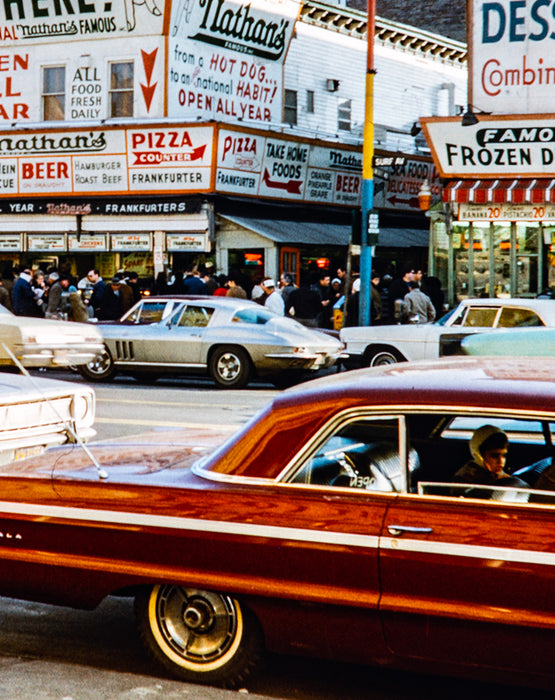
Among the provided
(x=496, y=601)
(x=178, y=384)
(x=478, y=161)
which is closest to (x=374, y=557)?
(x=496, y=601)

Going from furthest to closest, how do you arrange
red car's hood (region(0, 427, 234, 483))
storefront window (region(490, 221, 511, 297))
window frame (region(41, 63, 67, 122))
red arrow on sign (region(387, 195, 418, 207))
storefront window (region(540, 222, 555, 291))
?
red arrow on sign (region(387, 195, 418, 207)) < window frame (region(41, 63, 67, 122)) < storefront window (region(490, 221, 511, 297)) < storefront window (region(540, 222, 555, 291)) < red car's hood (region(0, 427, 234, 483))

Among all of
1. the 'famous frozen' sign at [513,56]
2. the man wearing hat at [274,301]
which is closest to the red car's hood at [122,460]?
the man wearing hat at [274,301]

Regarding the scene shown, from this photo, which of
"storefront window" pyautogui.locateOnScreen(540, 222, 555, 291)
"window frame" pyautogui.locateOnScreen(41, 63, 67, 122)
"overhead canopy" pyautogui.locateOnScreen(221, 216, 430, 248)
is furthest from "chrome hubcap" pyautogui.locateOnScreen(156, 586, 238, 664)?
"window frame" pyautogui.locateOnScreen(41, 63, 67, 122)

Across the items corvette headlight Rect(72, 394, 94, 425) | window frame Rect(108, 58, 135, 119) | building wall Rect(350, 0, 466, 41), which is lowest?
corvette headlight Rect(72, 394, 94, 425)

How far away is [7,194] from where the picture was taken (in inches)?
1114

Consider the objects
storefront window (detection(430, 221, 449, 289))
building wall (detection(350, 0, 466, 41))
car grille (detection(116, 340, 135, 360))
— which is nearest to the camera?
car grille (detection(116, 340, 135, 360))

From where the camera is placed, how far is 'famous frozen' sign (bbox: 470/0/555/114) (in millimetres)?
22359

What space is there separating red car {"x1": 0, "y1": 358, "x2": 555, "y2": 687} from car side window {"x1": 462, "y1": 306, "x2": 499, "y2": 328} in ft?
34.9

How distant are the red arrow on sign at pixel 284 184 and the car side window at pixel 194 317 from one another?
10.7m

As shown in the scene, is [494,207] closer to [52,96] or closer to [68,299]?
[68,299]

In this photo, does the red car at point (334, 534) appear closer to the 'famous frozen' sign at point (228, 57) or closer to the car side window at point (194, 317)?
the car side window at point (194, 317)

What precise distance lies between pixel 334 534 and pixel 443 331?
12063 millimetres

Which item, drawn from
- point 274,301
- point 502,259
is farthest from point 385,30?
point 274,301

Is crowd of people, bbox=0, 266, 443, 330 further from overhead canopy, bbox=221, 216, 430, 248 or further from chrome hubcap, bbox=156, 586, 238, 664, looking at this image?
chrome hubcap, bbox=156, 586, 238, 664
